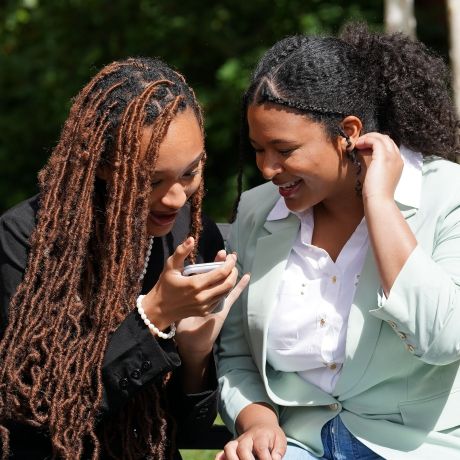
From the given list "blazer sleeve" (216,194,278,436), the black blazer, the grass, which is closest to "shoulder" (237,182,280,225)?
"blazer sleeve" (216,194,278,436)

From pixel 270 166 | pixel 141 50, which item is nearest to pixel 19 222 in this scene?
pixel 270 166

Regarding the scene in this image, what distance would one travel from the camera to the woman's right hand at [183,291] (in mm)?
2914

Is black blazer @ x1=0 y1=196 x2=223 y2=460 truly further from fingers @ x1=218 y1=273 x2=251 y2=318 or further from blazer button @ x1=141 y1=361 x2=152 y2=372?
fingers @ x1=218 y1=273 x2=251 y2=318

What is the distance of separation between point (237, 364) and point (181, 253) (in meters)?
0.63

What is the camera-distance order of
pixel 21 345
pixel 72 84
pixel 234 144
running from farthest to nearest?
pixel 72 84
pixel 234 144
pixel 21 345

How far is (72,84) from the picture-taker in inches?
365

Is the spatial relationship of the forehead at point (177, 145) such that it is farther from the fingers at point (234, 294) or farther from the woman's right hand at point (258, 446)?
the woman's right hand at point (258, 446)

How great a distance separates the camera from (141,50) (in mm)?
8648

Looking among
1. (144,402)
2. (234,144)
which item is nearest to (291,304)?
(144,402)

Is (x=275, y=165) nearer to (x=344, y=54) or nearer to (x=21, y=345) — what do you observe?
(x=344, y=54)

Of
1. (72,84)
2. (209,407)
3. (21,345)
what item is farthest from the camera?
(72,84)

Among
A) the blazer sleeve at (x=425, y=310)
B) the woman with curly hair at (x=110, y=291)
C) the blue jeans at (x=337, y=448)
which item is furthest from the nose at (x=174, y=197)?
the blue jeans at (x=337, y=448)

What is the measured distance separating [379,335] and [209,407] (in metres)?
0.59

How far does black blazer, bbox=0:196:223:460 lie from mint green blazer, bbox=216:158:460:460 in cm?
14
